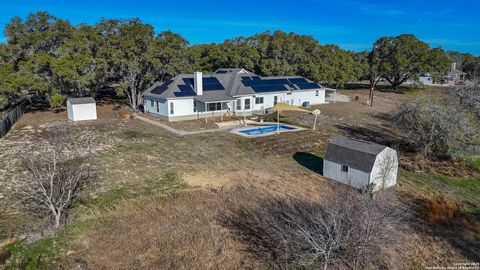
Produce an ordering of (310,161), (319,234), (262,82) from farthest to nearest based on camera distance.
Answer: (262,82) < (310,161) < (319,234)

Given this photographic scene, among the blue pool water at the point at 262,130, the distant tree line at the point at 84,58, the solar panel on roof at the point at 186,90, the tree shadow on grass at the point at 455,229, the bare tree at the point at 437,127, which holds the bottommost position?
the tree shadow on grass at the point at 455,229

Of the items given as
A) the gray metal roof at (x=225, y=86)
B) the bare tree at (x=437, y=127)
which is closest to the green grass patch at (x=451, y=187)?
the bare tree at (x=437, y=127)

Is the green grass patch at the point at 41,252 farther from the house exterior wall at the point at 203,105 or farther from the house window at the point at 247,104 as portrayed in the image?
the house window at the point at 247,104

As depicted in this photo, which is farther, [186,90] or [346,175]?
[186,90]

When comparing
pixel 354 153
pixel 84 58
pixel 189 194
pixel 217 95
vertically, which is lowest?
pixel 189 194

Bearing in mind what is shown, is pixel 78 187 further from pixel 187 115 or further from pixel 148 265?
pixel 187 115

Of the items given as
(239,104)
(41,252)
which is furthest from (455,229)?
(239,104)

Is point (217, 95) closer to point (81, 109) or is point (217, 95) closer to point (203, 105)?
point (203, 105)

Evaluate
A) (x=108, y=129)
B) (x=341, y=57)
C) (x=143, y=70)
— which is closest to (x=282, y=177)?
(x=108, y=129)
